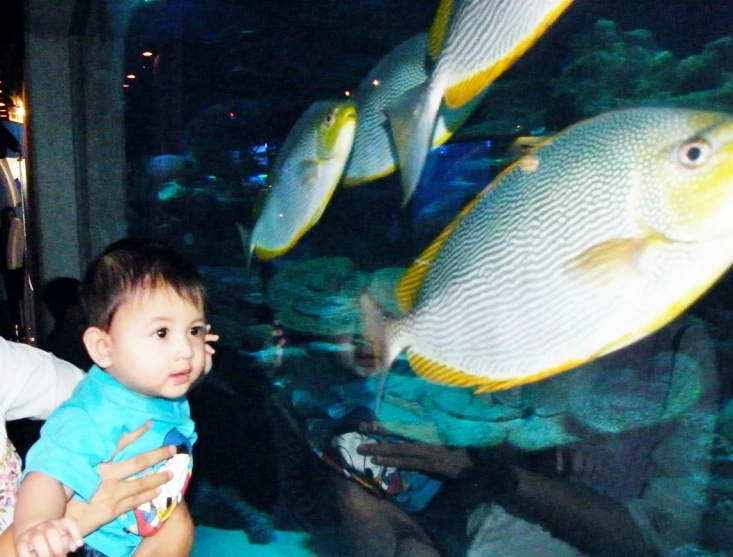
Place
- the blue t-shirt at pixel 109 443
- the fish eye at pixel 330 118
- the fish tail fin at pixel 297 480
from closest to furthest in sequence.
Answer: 1. the blue t-shirt at pixel 109 443
2. the fish eye at pixel 330 118
3. the fish tail fin at pixel 297 480

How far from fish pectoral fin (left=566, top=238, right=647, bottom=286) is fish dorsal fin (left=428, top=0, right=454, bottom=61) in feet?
2.19

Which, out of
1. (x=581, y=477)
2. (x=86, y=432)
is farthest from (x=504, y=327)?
(x=86, y=432)

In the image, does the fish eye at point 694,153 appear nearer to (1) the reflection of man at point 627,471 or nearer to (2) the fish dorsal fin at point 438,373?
(1) the reflection of man at point 627,471

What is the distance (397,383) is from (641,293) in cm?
77

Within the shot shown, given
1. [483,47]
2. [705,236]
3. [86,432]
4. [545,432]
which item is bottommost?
[545,432]

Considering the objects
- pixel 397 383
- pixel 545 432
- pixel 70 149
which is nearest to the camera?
pixel 545 432

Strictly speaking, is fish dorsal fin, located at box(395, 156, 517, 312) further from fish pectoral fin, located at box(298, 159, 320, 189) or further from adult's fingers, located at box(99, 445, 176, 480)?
adult's fingers, located at box(99, 445, 176, 480)

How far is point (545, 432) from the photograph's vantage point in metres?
1.92

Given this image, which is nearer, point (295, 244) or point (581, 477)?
point (581, 477)

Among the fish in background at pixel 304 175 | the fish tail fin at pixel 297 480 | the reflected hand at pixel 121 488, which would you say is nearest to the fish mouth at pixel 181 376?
the reflected hand at pixel 121 488

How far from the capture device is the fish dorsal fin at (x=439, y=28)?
1.95 meters

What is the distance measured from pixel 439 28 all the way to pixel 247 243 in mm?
1043

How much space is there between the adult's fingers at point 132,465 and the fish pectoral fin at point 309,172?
1054 millimetres

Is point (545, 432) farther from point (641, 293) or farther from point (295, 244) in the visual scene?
point (295, 244)
